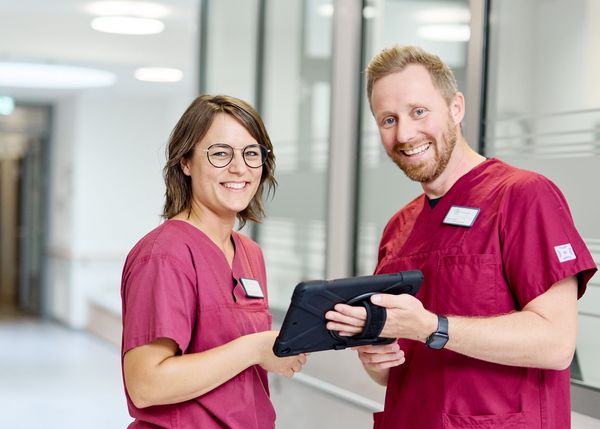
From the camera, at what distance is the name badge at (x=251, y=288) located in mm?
1868

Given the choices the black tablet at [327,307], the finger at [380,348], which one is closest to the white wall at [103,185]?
the finger at [380,348]

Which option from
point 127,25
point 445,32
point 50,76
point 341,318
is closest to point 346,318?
point 341,318

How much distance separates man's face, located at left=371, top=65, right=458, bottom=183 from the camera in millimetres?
1850

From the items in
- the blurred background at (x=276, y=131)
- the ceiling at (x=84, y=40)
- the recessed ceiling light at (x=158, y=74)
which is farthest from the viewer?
the recessed ceiling light at (x=158, y=74)

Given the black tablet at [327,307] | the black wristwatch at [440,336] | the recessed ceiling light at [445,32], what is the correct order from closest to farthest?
the black tablet at [327,307] → the black wristwatch at [440,336] → the recessed ceiling light at [445,32]

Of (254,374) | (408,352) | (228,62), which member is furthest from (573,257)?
(228,62)

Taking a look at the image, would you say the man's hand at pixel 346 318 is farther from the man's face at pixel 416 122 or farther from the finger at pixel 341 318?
the man's face at pixel 416 122

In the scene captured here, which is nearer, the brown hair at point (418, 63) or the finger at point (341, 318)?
the finger at point (341, 318)

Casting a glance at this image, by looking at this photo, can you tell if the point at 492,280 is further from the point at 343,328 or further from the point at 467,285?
the point at 343,328

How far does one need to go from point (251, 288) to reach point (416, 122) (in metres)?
0.54

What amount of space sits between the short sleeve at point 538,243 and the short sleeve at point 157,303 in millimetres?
696

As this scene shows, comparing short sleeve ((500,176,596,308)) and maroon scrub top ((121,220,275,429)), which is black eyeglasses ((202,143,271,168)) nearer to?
maroon scrub top ((121,220,275,429))

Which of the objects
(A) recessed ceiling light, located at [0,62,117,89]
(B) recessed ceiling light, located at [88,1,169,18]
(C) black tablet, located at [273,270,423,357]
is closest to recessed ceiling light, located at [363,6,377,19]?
(C) black tablet, located at [273,270,423,357]

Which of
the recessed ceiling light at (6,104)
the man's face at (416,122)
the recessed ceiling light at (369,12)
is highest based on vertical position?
the recessed ceiling light at (369,12)
